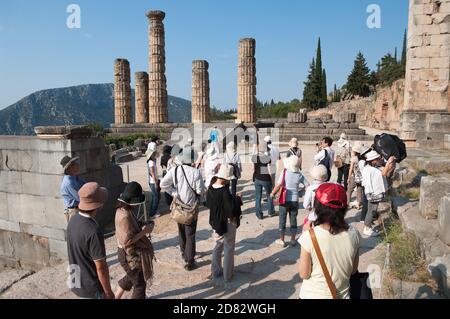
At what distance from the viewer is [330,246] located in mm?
2512

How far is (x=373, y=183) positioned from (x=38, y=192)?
652cm

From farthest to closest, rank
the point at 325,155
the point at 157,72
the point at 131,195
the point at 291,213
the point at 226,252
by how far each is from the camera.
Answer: the point at 157,72, the point at 325,155, the point at 291,213, the point at 226,252, the point at 131,195

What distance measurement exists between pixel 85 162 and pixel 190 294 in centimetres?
381

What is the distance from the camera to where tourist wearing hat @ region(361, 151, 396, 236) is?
5.85 m

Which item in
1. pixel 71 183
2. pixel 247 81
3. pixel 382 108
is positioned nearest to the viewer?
pixel 71 183

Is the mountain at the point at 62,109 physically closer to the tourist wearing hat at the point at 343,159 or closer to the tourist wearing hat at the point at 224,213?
the tourist wearing hat at the point at 343,159

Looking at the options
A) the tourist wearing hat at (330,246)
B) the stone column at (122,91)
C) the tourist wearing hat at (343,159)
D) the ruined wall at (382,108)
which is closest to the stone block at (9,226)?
the tourist wearing hat at (330,246)

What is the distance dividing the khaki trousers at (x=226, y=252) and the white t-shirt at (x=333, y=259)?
200 centimetres

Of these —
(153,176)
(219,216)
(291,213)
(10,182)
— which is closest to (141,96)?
(153,176)

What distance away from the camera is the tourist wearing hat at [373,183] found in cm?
585

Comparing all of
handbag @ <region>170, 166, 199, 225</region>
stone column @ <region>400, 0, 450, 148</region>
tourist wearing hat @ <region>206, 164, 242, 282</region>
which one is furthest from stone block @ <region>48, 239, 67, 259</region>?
stone column @ <region>400, 0, 450, 148</region>

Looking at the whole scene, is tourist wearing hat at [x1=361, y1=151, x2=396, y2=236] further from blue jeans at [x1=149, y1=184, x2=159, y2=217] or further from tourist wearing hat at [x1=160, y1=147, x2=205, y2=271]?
blue jeans at [x1=149, y1=184, x2=159, y2=217]

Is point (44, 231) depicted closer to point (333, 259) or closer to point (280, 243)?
point (280, 243)

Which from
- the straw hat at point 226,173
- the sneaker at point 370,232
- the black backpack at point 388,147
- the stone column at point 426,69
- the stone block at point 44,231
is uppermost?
the stone column at point 426,69
